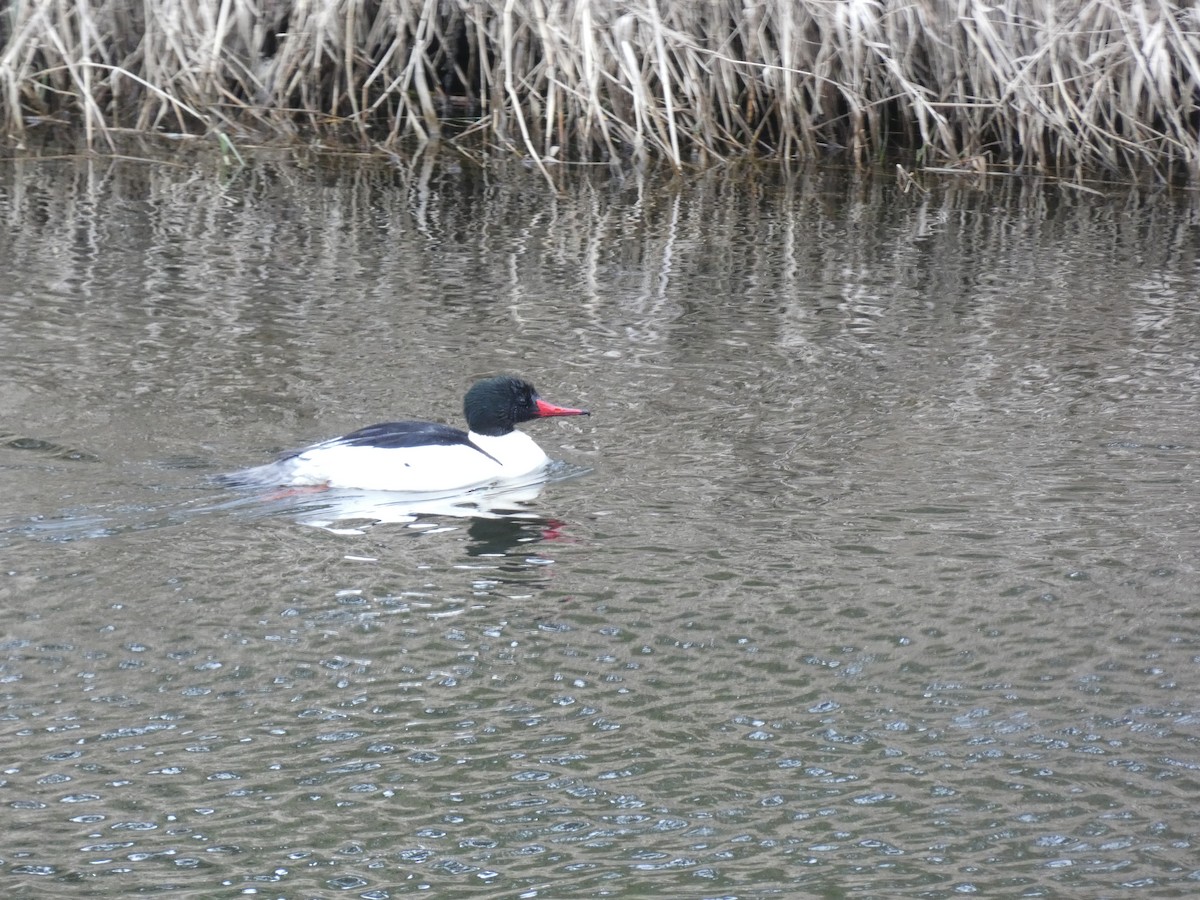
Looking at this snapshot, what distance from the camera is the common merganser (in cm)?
639

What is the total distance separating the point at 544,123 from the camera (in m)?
12.9

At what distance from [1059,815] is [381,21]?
9.34 meters

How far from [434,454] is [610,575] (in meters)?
1.15

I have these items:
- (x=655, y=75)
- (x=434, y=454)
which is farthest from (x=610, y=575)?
(x=655, y=75)

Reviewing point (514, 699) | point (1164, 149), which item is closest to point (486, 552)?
point (514, 699)

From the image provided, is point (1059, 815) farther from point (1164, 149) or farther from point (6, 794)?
point (1164, 149)

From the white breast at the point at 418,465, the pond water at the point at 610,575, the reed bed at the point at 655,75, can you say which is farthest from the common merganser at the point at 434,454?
the reed bed at the point at 655,75

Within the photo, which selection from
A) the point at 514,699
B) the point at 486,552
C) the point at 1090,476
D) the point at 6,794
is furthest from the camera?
the point at 1090,476

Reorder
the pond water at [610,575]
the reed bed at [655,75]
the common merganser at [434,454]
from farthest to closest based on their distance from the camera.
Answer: the reed bed at [655,75] → the common merganser at [434,454] → the pond water at [610,575]

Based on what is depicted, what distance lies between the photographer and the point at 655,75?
12219mm

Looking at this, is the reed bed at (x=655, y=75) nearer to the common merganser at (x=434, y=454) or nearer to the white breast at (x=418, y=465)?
the common merganser at (x=434, y=454)

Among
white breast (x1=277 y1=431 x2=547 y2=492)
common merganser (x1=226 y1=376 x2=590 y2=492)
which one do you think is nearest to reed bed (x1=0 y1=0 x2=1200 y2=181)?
common merganser (x1=226 y1=376 x2=590 y2=492)

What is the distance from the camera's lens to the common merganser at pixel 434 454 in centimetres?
639

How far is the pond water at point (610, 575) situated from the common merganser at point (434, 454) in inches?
4.9
